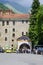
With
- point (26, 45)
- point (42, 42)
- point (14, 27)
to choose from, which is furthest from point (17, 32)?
point (42, 42)

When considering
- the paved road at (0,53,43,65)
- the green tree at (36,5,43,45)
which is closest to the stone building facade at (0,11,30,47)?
the green tree at (36,5,43,45)

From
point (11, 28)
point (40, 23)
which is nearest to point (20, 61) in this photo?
point (40, 23)

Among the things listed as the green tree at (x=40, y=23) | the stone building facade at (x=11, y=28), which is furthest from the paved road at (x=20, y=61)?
the stone building facade at (x=11, y=28)

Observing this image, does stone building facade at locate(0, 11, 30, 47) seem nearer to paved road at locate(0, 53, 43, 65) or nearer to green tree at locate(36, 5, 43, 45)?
green tree at locate(36, 5, 43, 45)

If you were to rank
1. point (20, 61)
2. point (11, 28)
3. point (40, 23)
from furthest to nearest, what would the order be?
point (11, 28) → point (40, 23) → point (20, 61)

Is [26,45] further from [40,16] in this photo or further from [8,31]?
[40,16]

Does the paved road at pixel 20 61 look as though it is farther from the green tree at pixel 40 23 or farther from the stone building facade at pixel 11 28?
the stone building facade at pixel 11 28

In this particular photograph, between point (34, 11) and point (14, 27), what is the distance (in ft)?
48.1

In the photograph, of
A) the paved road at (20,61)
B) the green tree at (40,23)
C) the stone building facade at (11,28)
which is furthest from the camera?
the stone building facade at (11,28)

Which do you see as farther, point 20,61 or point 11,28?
point 11,28

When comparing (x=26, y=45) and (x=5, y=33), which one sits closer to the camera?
(x=26, y=45)

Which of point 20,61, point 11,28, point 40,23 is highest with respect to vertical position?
point 40,23

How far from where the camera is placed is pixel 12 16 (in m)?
108

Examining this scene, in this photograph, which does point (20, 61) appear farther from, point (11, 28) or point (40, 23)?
point (11, 28)
